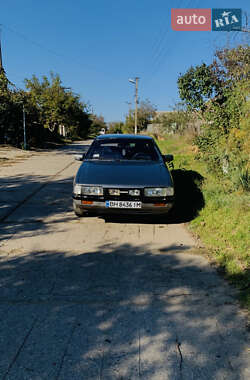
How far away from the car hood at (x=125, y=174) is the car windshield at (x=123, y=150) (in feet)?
0.93

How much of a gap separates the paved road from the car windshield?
69.3 inches

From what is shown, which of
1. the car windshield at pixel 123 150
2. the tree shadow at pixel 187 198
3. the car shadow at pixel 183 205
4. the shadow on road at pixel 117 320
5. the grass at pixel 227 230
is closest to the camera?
the shadow on road at pixel 117 320

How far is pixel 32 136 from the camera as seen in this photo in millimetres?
24516

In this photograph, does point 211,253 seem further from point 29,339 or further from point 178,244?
point 29,339

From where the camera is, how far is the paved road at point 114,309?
6.99 ft

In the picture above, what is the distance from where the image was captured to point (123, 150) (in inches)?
248

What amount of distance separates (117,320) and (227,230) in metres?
2.52

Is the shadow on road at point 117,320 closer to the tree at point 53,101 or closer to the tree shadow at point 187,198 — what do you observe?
the tree shadow at point 187,198

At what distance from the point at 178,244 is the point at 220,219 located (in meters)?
0.98

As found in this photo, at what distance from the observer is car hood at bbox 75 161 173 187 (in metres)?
4.86

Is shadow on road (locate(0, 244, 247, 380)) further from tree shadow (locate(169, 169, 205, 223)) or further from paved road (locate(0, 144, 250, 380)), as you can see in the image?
tree shadow (locate(169, 169, 205, 223))

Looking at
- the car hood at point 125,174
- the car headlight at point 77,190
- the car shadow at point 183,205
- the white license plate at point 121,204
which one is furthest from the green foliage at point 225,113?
the car headlight at point 77,190

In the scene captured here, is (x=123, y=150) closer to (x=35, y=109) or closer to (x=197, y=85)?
(x=197, y=85)

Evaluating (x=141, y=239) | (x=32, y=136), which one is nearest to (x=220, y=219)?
(x=141, y=239)
